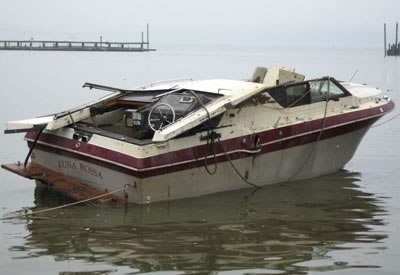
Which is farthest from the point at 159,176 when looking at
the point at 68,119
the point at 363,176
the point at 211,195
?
the point at 363,176

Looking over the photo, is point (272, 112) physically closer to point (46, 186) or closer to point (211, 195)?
point (211, 195)

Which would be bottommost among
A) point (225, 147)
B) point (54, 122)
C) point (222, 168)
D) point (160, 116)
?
point (222, 168)

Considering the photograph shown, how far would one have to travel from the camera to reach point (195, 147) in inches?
365

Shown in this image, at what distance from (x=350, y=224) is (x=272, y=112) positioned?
2336 millimetres

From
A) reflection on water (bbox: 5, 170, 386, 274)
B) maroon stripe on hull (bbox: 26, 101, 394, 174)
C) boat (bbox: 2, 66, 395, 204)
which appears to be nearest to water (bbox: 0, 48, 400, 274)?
reflection on water (bbox: 5, 170, 386, 274)

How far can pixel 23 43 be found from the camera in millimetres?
140250

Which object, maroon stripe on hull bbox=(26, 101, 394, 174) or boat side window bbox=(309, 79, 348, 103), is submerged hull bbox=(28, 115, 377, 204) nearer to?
maroon stripe on hull bbox=(26, 101, 394, 174)

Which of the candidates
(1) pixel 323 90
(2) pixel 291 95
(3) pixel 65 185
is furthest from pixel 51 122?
(1) pixel 323 90

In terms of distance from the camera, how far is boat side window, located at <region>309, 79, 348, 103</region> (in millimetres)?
10977

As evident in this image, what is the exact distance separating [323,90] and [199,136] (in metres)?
2.99

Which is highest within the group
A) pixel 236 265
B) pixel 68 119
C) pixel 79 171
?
pixel 68 119

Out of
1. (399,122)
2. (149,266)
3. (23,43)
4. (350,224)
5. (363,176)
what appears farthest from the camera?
(23,43)

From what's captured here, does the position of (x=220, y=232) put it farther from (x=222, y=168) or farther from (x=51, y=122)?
(x=51, y=122)

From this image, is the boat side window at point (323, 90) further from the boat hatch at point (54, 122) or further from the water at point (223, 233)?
the boat hatch at point (54, 122)
